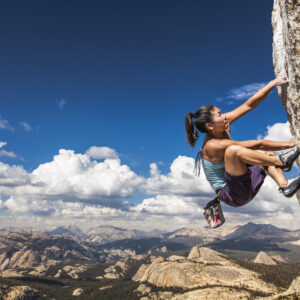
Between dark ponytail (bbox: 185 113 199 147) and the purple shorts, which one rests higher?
dark ponytail (bbox: 185 113 199 147)

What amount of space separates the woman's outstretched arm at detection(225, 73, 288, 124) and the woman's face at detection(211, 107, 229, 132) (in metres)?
0.32

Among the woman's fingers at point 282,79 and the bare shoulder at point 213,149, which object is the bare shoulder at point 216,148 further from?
the woman's fingers at point 282,79

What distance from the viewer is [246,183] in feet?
21.9

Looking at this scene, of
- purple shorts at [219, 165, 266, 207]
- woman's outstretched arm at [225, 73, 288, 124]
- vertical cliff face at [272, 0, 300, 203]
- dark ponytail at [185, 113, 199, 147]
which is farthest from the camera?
dark ponytail at [185, 113, 199, 147]

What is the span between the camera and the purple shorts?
6590 millimetres

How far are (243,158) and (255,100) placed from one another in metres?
2.07

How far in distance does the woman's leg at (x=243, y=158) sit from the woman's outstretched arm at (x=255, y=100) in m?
1.31

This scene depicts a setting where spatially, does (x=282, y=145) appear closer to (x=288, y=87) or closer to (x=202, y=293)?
(x=288, y=87)

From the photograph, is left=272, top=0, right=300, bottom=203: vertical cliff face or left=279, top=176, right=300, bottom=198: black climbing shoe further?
left=272, top=0, right=300, bottom=203: vertical cliff face

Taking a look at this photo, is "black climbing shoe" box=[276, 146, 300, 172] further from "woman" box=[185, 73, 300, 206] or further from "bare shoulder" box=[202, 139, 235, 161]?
"bare shoulder" box=[202, 139, 235, 161]

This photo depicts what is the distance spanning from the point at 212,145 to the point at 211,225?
11.7 ft

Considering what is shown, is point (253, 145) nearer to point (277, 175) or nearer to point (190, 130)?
point (277, 175)

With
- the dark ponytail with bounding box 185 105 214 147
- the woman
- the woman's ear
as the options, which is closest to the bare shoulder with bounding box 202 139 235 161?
the woman

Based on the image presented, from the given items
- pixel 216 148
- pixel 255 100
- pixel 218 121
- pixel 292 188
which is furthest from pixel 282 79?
pixel 292 188
